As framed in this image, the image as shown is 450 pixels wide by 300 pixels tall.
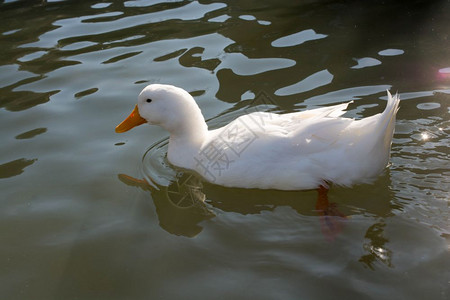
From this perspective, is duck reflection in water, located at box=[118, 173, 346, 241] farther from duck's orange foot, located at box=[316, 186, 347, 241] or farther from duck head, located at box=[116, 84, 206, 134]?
duck head, located at box=[116, 84, 206, 134]

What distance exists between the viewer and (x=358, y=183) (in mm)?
4117

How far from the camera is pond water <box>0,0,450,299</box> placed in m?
3.39

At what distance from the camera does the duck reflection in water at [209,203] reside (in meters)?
3.91

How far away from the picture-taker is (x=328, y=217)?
385cm

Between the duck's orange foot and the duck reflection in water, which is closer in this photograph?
the duck's orange foot

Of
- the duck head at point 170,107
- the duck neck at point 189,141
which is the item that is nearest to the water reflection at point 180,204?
the duck neck at point 189,141

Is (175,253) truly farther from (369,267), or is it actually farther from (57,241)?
(369,267)

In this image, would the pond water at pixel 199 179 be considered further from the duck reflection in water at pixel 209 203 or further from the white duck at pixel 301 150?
the white duck at pixel 301 150

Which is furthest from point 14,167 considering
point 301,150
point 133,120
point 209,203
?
point 301,150

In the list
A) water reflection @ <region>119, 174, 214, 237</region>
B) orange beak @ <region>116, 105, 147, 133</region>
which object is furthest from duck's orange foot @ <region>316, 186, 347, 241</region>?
orange beak @ <region>116, 105, 147, 133</region>

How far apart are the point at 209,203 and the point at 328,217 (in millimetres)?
942

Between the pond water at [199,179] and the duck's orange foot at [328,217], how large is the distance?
3 cm

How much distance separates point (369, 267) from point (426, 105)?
7.85 ft

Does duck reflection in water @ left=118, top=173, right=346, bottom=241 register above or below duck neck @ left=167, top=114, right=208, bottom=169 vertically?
below
